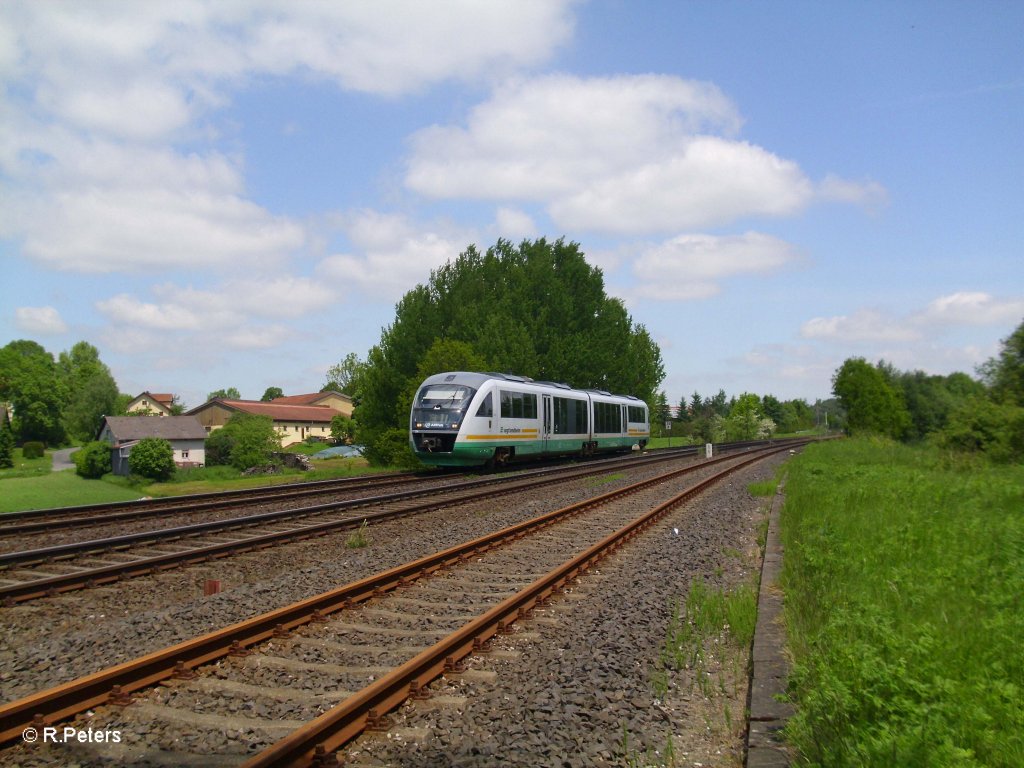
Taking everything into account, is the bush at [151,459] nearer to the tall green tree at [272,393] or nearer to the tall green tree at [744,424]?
the tall green tree at [744,424]

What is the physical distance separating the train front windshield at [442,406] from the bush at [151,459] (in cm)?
2766

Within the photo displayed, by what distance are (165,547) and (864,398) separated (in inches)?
2294

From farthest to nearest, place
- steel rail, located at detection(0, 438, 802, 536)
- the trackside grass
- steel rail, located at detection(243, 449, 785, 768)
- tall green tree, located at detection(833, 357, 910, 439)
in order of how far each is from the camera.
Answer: tall green tree, located at detection(833, 357, 910, 439) < steel rail, located at detection(0, 438, 802, 536) < steel rail, located at detection(243, 449, 785, 768) < the trackside grass

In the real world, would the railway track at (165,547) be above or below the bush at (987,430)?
below

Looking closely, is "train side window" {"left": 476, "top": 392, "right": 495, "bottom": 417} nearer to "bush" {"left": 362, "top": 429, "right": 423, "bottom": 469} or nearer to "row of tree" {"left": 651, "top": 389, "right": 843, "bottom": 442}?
"bush" {"left": 362, "top": 429, "right": 423, "bottom": 469}

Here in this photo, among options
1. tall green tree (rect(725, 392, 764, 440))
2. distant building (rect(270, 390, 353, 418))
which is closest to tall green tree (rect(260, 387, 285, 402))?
distant building (rect(270, 390, 353, 418))

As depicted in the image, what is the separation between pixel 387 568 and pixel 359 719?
4785 mm

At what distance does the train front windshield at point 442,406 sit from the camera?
Result: 23266 millimetres

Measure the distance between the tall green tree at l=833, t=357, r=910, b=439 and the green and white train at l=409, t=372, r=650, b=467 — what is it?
36.2 metres

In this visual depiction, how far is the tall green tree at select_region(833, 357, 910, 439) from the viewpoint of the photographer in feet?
193

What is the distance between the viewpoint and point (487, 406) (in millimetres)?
23875

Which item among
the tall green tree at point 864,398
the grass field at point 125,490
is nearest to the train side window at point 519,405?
→ the grass field at point 125,490

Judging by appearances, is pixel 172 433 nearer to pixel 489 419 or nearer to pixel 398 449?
pixel 398 449

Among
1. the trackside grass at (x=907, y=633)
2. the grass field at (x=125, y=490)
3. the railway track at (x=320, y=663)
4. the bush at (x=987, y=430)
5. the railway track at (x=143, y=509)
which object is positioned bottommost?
the grass field at (x=125, y=490)
